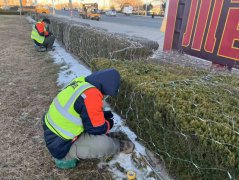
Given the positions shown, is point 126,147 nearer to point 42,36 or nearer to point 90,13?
point 42,36

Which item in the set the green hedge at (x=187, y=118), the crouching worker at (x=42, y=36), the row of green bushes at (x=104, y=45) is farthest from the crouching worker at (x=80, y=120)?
the crouching worker at (x=42, y=36)

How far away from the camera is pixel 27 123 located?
367 centimetres

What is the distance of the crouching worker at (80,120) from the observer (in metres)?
2.34

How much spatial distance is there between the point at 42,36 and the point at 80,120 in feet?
22.6

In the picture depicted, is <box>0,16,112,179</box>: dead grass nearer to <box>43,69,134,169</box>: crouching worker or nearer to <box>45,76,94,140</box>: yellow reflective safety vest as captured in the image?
<box>43,69,134,169</box>: crouching worker

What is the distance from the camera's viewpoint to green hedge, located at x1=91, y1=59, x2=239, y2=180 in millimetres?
1859

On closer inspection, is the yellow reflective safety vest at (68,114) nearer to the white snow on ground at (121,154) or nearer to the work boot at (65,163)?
the work boot at (65,163)

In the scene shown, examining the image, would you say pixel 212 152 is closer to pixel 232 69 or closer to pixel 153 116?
pixel 153 116

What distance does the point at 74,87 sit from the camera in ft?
7.86

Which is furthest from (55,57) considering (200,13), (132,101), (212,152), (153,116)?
(212,152)

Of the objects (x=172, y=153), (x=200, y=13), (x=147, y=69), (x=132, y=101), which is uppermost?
(x=200, y=13)

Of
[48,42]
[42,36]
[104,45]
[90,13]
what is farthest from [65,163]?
[90,13]

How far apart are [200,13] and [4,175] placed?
4662 millimetres

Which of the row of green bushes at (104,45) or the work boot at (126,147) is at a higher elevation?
the row of green bushes at (104,45)
